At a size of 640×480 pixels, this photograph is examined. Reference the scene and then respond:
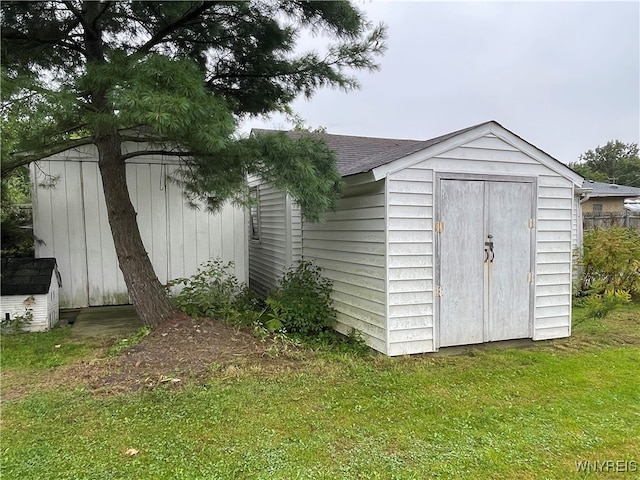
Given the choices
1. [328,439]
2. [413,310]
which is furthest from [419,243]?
[328,439]

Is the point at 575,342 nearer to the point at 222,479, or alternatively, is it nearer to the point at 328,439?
the point at 328,439

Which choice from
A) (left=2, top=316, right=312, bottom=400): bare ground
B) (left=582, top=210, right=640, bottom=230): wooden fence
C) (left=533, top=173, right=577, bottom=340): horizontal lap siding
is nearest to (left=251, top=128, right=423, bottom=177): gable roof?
(left=533, top=173, right=577, bottom=340): horizontal lap siding

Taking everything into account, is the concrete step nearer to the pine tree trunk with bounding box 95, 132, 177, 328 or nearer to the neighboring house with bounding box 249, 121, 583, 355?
the pine tree trunk with bounding box 95, 132, 177, 328

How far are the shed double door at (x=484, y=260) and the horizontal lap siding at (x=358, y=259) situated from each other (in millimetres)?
674

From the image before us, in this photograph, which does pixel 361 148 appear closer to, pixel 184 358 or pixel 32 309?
pixel 184 358

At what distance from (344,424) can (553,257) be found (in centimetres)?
347

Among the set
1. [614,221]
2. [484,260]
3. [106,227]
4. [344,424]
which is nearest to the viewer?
[344,424]

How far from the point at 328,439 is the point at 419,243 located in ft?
7.56

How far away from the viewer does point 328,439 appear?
2.59 m

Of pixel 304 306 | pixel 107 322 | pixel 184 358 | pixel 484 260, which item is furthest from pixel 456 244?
pixel 107 322

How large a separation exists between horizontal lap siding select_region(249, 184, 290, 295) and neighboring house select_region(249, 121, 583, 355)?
2.02 metres

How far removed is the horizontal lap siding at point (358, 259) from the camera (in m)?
4.29

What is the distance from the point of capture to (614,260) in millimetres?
6422

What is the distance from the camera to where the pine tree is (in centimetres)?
322
